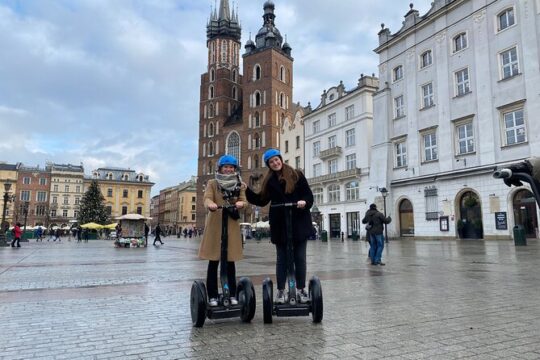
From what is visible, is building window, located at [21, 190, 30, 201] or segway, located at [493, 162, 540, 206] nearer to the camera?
segway, located at [493, 162, 540, 206]

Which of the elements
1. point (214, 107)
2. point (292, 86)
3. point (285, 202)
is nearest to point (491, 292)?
point (285, 202)

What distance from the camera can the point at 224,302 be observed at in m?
4.48

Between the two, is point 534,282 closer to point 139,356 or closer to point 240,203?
point 240,203

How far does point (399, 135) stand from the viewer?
35.1 metres

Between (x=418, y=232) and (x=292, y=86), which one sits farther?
(x=292, y=86)

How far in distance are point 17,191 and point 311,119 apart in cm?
7715

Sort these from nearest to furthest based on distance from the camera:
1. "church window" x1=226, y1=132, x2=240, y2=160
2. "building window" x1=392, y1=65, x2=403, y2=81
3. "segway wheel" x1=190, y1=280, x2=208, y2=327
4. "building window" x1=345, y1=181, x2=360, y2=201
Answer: "segway wheel" x1=190, y1=280, x2=208, y2=327 → "building window" x1=392, y1=65, x2=403, y2=81 → "building window" x1=345, y1=181, x2=360, y2=201 → "church window" x1=226, y1=132, x2=240, y2=160

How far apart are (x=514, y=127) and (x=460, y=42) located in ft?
27.1

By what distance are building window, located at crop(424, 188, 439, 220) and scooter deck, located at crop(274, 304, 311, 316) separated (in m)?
29.2

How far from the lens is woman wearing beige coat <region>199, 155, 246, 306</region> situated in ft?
14.9

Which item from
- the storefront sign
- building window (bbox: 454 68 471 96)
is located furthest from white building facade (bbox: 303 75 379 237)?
the storefront sign

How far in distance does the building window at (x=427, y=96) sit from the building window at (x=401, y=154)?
376 centimetres

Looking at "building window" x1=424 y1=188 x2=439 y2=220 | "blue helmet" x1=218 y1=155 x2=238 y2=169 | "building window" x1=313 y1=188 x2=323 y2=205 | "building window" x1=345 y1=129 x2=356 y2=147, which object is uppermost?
"building window" x1=345 y1=129 x2=356 y2=147

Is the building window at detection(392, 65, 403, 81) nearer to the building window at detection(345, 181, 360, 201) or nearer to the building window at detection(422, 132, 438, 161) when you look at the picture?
the building window at detection(422, 132, 438, 161)
